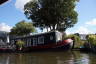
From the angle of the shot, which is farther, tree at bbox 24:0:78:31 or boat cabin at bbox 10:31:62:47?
tree at bbox 24:0:78:31

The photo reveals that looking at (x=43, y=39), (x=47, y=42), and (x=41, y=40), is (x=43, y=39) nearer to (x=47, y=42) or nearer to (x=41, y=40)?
(x=41, y=40)

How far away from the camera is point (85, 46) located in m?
26.3

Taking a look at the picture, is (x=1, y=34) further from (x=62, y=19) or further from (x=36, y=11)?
(x=62, y=19)

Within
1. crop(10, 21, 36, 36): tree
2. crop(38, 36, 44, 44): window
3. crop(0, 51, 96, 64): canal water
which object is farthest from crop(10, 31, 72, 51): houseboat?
crop(10, 21, 36, 36): tree

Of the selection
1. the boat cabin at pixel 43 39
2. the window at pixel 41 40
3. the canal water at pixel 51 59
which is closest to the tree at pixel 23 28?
the boat cabin at pixel 43 39

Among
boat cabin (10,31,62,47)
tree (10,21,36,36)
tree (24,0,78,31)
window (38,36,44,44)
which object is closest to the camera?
boat cabin (10,31,62,47)

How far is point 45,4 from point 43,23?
3769mm

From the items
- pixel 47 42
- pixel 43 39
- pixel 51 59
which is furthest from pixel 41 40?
pixel 51 59

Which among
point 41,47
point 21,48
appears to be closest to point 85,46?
point 41,47

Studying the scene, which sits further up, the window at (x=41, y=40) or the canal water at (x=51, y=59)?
the window at (x=41, y=40)

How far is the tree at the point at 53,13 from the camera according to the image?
35.5 meters

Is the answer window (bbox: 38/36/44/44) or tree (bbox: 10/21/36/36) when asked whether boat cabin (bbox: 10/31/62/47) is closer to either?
window (bbox: 38/36/44/44)

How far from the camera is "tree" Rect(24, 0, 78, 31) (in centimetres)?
3547

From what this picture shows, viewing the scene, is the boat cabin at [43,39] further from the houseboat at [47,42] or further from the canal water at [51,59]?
the canal water at [51,59]
